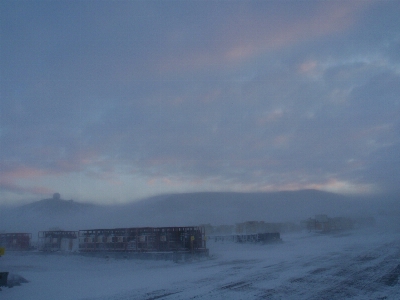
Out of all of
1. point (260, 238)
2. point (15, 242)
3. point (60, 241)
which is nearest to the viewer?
point (60, 241)

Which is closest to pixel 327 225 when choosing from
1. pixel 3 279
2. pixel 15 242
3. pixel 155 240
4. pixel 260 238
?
pixel 260 238

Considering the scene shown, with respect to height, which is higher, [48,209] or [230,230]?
[48,209]

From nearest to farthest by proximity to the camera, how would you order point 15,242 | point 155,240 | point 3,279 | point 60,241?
point 3,279 → point 155,240 → point 60,241 → point 15,242

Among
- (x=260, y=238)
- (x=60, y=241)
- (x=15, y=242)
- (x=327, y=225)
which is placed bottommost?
(x=327, y=225)

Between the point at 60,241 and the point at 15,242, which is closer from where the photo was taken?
the point at 60,241

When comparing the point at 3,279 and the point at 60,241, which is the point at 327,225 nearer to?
the point at 60,241

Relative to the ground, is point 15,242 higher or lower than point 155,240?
lower

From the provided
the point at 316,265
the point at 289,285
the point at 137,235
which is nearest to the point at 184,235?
the point at 137,235

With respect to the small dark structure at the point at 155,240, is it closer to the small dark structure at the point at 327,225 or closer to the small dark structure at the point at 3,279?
the small dark structure at the point at 3,279

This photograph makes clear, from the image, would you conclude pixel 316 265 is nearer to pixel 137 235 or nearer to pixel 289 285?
pixel 289 285

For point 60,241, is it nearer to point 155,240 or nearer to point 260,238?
point 155,240

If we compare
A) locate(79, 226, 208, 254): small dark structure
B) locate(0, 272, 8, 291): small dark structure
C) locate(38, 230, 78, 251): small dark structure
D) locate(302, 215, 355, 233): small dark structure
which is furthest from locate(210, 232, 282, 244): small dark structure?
locate(0, 272, 8, 291): small dark structure

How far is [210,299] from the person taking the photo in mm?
12461

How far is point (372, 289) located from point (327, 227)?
76.8 meters
